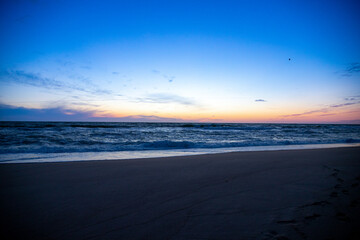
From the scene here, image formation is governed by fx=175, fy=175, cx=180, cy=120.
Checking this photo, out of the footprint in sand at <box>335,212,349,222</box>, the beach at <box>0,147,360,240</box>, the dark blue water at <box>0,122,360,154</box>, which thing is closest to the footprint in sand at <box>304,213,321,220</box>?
the beach at <box>0,147,360,240</box>

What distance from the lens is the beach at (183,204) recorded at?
1910 millimetres

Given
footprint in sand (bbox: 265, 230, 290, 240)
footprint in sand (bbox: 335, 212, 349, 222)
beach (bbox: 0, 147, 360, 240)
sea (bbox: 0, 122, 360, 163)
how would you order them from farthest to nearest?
sea (bbox: 0, 122, 360, 163) < footprint in sand (bbox: 335, 212, 349, 222) < beach (bbox: 0, 147, 360, 240) < footprint in sand (bbox: 265, 230, 290, 240)

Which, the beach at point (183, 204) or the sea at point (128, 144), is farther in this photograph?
the sea at point (128, 144)

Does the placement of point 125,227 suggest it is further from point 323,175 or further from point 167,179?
point 323,175

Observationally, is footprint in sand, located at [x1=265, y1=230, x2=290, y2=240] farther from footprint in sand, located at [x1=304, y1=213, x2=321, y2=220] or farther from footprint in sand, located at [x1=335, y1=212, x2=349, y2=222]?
footprint in sand, located at [x1=335, y1=212, x2=349, y2=222]

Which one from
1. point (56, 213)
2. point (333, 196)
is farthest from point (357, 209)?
point (56, 213)

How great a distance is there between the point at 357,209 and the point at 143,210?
280 cm

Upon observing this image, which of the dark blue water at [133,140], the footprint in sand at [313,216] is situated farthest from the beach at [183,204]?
the dark blue water at [133,140]

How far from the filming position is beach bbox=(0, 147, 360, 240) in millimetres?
1910

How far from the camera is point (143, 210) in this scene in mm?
2357

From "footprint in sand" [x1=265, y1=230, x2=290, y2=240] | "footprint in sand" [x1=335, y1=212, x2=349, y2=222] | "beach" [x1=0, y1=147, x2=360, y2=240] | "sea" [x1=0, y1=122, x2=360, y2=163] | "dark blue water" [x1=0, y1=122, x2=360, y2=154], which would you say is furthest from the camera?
"dark blue water" [x1=0, y1=122, x2=360, y2=154]

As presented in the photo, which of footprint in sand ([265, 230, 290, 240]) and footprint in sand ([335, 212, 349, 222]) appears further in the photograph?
footprint in sand ([335, 212, 349, 222])

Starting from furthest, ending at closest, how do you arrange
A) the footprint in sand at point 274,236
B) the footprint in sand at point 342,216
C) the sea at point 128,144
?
1. the sea at point 128,144
2. the footprint in sand at point 342,216
3. the footprint in sand at point 274,236

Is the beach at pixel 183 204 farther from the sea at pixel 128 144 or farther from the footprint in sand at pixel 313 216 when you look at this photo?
the sea at pixel 128 144
